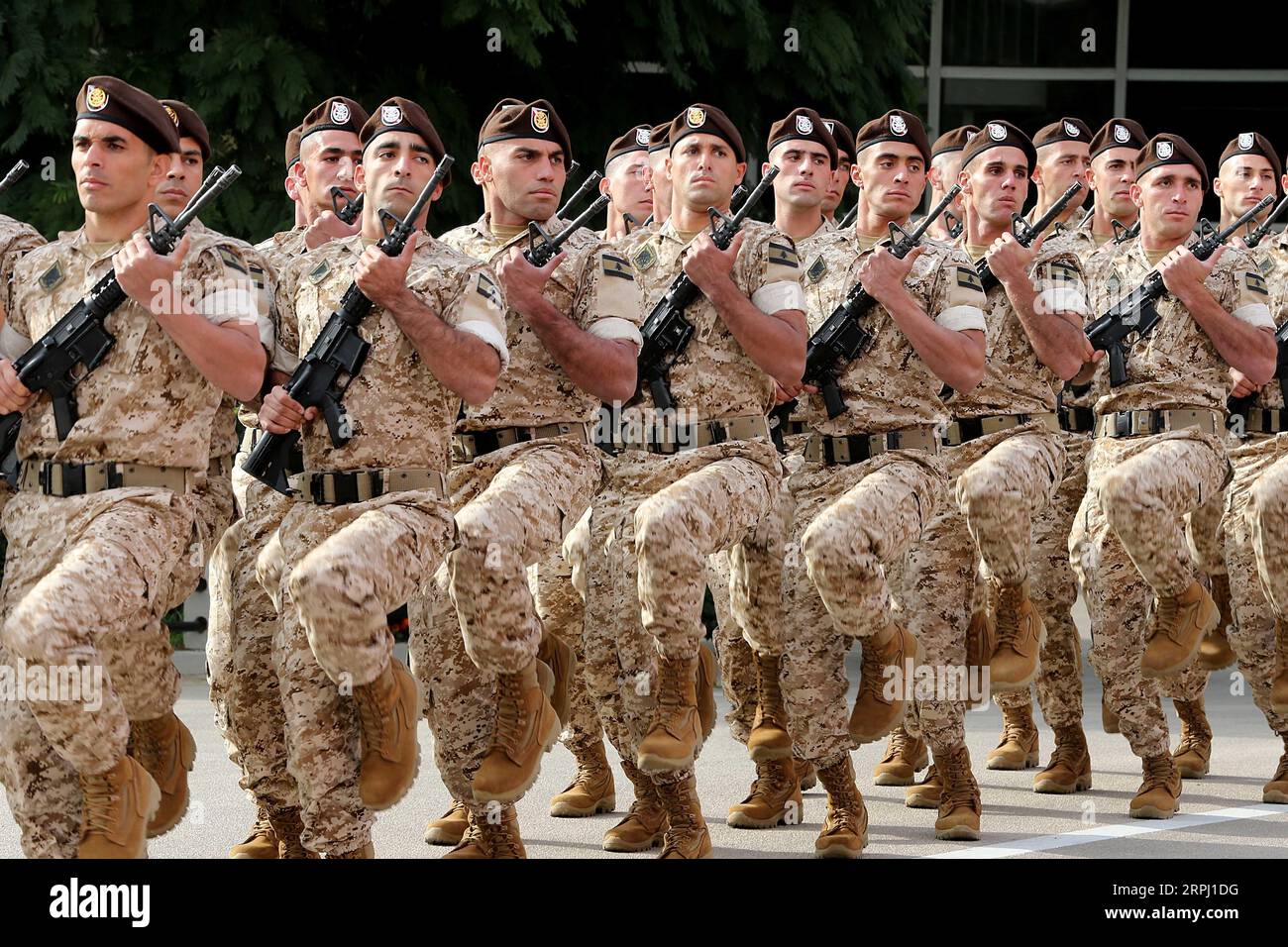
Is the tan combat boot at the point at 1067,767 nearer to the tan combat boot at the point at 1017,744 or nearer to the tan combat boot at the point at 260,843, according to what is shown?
the tan combat boot at the point at 1017,744

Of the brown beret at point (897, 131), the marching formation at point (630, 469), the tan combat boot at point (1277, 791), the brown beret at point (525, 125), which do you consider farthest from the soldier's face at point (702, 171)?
the tan combat boot at point (1277, 791)

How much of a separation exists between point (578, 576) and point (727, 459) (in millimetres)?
902

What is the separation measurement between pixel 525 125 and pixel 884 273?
1472mm

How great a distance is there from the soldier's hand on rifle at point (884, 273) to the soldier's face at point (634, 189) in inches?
61.6

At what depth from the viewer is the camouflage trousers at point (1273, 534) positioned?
8.82 metres

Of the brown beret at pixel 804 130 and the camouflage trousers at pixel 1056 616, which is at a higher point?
the brown beret at pixel 804 130

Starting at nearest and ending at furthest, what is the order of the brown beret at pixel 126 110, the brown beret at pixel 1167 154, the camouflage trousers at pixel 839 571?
1. the brown beret at pixel 126 110
2. the camouflage trousers at pixel 839 571
3. the brown beret at pixel 1167 154

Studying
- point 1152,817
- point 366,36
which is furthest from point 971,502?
point 366,36

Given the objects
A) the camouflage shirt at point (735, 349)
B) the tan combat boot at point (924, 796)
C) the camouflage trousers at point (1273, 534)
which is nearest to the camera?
the camouflage shirt at point (735, 349)

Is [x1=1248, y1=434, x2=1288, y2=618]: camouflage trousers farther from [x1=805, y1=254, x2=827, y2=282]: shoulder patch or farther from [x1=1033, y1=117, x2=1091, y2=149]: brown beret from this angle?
[x1=805, y1=254, x2=827, y2=282]: shoulder patch

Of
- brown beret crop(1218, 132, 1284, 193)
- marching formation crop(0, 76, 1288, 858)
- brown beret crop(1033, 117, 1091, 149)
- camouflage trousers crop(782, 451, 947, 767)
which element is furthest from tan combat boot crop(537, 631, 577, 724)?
brown beret crop(1218, 132, 1284, 193)

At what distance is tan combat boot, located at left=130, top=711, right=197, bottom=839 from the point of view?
6824 millimetres

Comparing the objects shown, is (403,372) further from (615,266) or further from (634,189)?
(634,189)

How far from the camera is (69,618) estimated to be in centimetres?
557
